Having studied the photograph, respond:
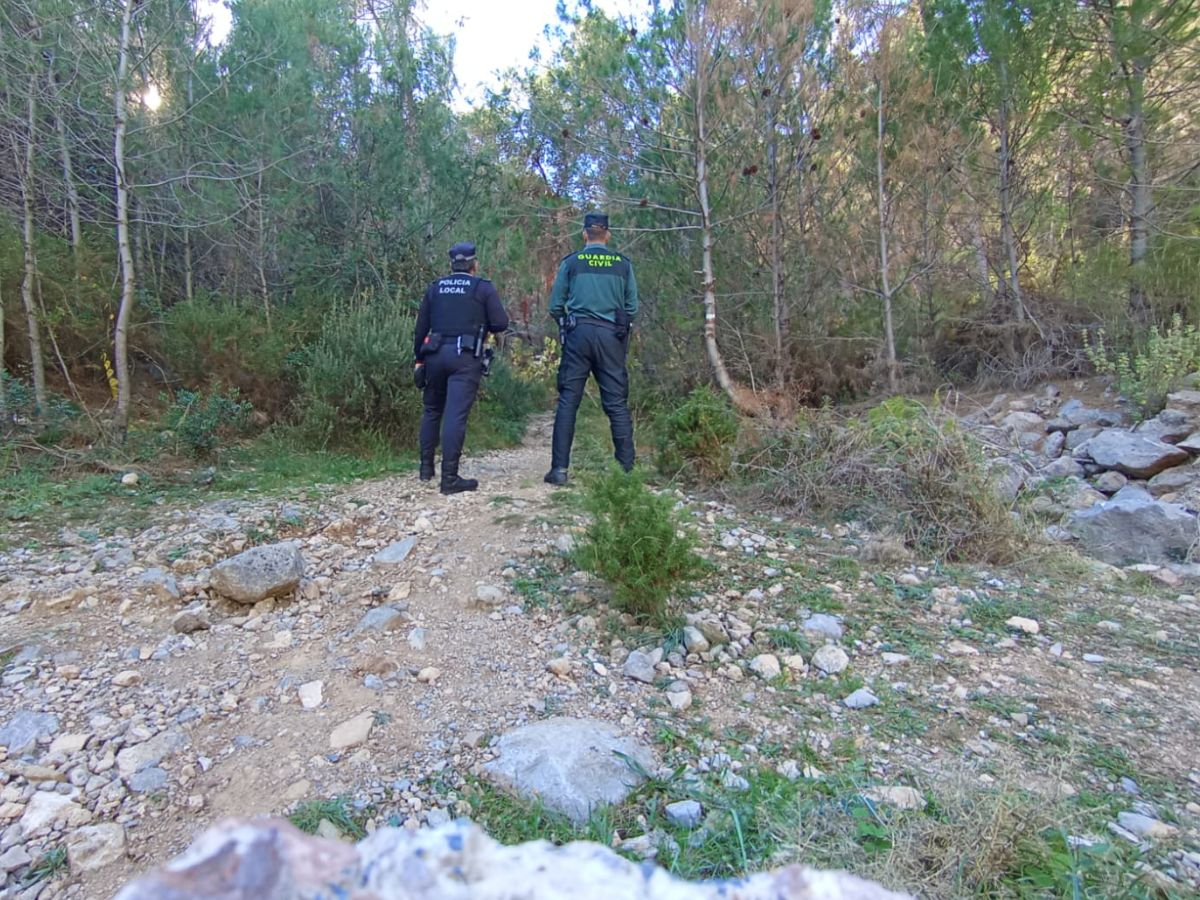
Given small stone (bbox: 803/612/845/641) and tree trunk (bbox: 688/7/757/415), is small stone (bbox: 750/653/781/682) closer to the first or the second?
small stone (bbox: 803/612/845/641)

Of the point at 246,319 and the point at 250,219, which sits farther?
the point at 250,219

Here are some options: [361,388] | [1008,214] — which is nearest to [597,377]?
[361,388]

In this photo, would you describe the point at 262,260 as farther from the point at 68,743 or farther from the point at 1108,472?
the point at 1108,472

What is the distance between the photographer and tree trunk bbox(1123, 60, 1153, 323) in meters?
7.40

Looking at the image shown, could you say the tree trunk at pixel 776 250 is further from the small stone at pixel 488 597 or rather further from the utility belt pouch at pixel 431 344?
the small stone at pixel 488 597

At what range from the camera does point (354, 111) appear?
27.5 feet

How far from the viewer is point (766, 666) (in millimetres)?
2873

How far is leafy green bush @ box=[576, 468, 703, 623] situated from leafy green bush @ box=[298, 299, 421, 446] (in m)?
3.99

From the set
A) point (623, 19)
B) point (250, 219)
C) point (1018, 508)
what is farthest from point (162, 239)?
point (1018, 508)

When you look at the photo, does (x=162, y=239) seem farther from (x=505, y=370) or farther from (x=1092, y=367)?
(x=1092, y=367)

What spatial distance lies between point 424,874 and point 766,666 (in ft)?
7.87

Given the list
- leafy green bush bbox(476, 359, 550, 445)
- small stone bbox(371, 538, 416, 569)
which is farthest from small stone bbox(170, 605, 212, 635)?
leafy green bush bbox(476, 359, 550, 445)

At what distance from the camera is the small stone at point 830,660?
2.87 m

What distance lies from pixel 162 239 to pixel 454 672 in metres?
8.91
